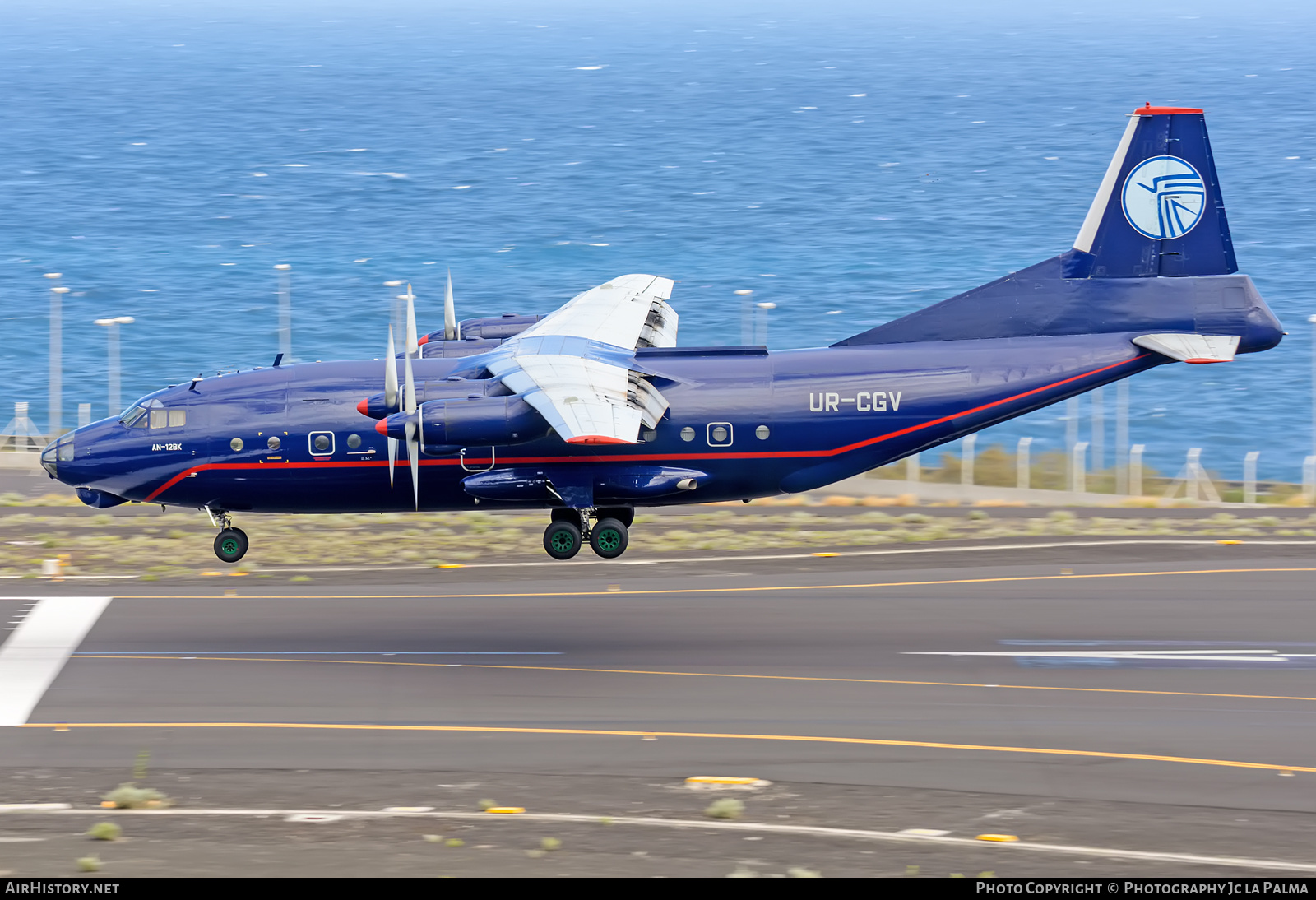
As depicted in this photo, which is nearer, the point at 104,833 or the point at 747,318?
the point at 104,833

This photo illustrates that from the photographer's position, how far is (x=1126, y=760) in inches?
816

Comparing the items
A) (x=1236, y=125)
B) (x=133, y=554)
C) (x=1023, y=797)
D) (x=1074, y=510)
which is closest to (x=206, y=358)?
(x=133, y=554)

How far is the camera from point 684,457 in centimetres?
2869

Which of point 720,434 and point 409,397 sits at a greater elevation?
point 409,397

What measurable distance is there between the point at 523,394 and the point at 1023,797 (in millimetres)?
10938

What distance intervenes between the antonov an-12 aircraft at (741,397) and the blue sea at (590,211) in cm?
3859

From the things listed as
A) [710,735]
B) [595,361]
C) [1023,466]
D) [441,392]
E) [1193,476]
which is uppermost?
[595,361]

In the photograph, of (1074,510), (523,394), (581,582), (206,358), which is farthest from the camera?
(206,358)

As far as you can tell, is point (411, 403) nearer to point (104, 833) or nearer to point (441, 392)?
point (441, 392)

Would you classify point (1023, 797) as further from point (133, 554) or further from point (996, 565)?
point (133, 554)

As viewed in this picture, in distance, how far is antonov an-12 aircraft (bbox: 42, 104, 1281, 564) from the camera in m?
28.6

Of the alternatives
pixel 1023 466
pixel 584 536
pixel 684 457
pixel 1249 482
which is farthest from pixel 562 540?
pixel 1249 482

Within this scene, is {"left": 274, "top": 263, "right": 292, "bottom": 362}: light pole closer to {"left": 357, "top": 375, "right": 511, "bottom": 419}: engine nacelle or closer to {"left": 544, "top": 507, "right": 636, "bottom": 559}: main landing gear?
{"left": 357, "top": 375, "right": 511, "bottom": 419}: engine nacelle

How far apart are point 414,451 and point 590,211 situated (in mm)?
94689
